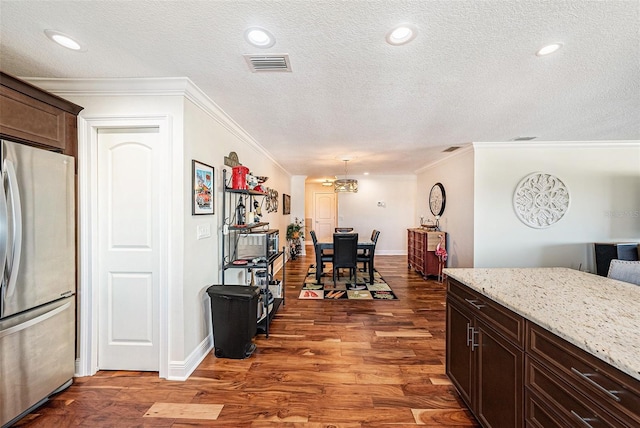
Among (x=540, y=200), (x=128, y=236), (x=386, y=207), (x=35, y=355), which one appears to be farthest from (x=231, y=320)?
(x=386, y=207)

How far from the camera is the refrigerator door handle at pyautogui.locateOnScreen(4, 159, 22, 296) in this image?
5.15 ft

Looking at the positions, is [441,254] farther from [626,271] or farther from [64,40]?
[64,40]

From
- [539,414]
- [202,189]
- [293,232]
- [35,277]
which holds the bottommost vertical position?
[539,414]

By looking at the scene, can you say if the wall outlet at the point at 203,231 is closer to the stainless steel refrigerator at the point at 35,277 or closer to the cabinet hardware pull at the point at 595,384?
the stainless steel refrigerator at the point at 35,277

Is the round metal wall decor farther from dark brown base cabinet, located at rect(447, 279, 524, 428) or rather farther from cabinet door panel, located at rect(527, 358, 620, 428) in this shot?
cabinet door panel, located at rect(527, 358, 620, 428)

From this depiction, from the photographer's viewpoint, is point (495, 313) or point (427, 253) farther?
point (427, 253)

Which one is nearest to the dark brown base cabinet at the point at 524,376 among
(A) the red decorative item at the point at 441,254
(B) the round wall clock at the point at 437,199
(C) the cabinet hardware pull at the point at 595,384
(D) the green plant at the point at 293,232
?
(C) the cabinet hardware pull at the point at 595,384

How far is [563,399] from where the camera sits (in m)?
1.03

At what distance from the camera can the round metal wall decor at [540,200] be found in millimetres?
4008

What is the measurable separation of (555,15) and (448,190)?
13.1ft

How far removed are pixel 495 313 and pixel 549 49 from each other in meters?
1.69

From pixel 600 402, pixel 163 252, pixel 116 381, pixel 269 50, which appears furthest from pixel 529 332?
pixel 116 381

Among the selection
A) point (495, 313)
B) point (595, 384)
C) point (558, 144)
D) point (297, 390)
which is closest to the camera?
point (595, 384)

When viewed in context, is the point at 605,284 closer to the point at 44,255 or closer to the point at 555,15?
the point at 555,15
